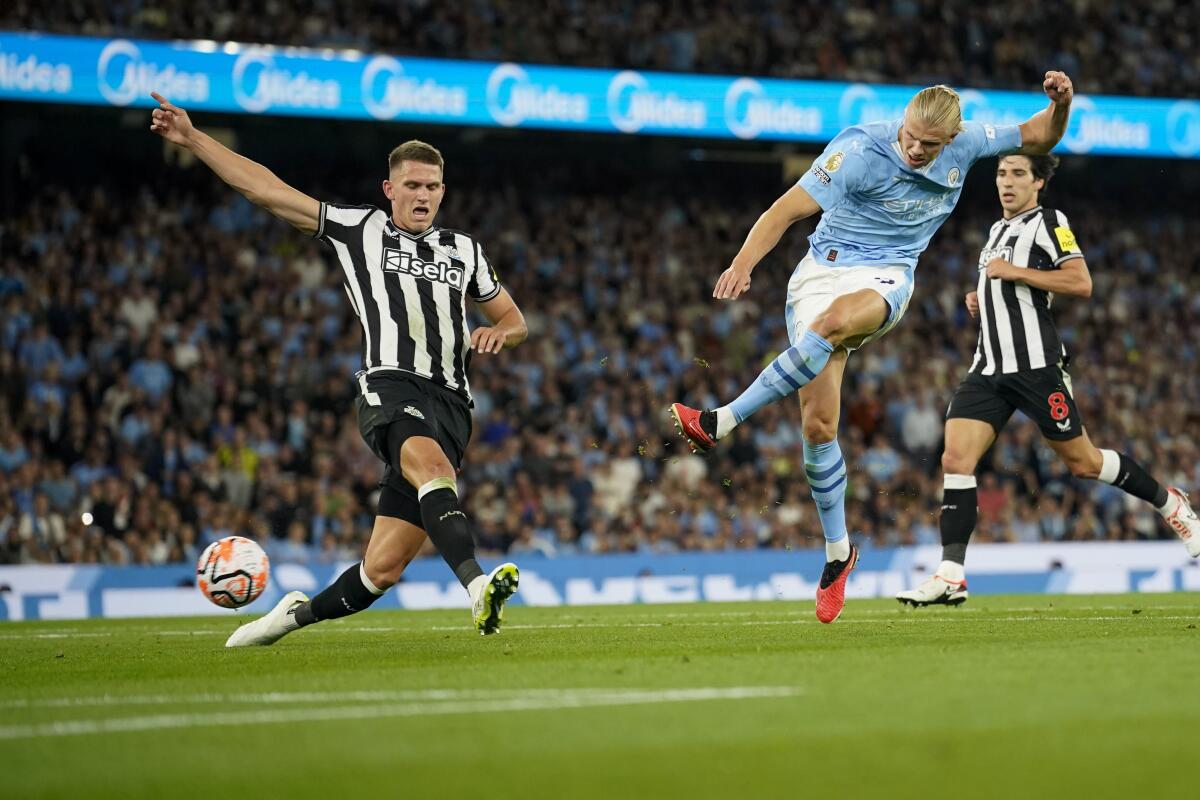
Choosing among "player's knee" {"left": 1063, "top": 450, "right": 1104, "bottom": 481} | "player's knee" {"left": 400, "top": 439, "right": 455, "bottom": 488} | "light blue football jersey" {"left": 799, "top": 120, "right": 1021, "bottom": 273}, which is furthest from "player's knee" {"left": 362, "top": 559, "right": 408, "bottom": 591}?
"player's knee" {"left": 1063, "top": 450, "right": 1104, "bottom": 481}

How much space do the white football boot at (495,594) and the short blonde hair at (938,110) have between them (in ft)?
9.59

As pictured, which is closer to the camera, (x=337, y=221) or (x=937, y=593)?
(x=337, y=221)

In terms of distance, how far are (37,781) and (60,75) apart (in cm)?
1401

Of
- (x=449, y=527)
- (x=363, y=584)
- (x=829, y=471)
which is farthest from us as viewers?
(x=829, y=471)

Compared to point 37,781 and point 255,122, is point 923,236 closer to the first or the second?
point 37,781

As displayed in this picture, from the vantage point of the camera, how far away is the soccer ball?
8.02 metres

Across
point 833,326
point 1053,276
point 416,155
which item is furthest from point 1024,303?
point 416,155

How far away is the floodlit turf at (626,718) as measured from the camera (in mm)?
3000

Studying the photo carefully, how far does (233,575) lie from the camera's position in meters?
8.02

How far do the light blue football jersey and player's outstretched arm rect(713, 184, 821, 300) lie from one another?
0.34 feet

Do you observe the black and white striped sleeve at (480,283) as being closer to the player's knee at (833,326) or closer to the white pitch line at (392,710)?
the player's knee at (833,326)

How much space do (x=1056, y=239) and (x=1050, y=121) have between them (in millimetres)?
1219

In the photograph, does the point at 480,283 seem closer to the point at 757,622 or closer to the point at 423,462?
the point at 423,462

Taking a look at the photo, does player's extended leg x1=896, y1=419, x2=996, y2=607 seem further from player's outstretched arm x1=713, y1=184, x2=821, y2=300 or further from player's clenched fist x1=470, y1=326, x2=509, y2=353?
player's clenched fist x1=470, y1=326, x2=509, y2=353
